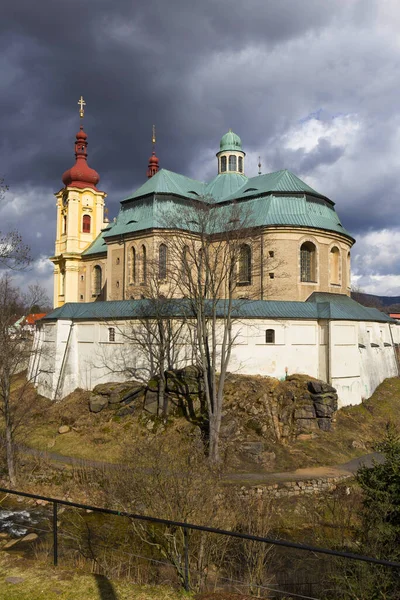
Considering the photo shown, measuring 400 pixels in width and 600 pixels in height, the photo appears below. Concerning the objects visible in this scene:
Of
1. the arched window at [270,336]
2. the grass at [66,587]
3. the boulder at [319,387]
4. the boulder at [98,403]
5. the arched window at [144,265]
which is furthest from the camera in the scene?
the arched window at [144,265]

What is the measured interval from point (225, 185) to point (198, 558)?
115 feet

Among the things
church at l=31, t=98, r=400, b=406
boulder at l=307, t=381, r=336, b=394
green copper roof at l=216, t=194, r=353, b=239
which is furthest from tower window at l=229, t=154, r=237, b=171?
boulder at l=307, t=381, r=336, b=394

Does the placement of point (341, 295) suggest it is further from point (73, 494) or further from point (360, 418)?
point (73, 494)

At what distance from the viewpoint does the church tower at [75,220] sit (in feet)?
156

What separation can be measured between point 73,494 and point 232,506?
7.68 m

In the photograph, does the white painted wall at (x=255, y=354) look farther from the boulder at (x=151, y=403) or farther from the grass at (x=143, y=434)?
the boulder at (x=151, y=403)

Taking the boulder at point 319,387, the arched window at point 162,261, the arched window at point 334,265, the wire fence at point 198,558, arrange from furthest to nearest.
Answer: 1. the arched window at point 334,265
2. the arched window at point 162,261
3. the boulder at point 319,387
4. the wire fence at point 198,558

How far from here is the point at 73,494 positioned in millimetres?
18922

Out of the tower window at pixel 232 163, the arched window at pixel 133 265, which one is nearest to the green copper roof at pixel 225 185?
the tower window at pixel 232 163

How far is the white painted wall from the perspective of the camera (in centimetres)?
2783

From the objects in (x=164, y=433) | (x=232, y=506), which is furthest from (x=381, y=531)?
(x=164, y=433)

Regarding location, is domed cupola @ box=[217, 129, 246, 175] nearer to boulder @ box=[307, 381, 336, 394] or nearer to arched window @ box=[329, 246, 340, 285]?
arched window @ box=[329, 246, 340, 285]

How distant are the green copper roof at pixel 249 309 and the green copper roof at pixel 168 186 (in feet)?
34.8

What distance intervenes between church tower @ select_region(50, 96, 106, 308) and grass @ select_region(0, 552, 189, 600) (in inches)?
1648
